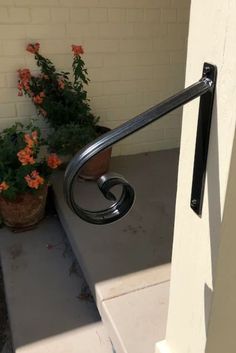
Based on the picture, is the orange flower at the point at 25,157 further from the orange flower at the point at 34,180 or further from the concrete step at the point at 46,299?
the concrete step at the point at 46,299

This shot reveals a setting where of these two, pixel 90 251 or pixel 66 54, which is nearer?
pixel 90 251

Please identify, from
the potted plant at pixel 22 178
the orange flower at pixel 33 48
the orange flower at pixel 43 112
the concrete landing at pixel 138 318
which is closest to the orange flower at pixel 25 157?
the potted plant at pixel 22 178

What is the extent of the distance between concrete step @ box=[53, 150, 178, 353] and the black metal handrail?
0.92 meters

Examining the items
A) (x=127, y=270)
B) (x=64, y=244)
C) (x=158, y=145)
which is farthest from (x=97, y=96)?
(x=127, y=270)

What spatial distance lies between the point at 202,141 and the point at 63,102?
2.02 m

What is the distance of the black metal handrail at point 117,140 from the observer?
2.11ft

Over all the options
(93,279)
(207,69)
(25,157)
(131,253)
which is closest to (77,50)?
(25,157)

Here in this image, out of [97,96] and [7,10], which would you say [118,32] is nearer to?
[97,96]

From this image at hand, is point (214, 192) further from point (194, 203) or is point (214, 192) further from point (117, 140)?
point (117, 140)

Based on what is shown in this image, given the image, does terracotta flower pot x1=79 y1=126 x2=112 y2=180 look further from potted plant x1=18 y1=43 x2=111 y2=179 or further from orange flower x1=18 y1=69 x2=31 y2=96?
orange flower x1=18 y1=69 x2=31 y2=96

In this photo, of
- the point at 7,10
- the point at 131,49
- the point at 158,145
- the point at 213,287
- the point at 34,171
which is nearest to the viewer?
the point at 213,287

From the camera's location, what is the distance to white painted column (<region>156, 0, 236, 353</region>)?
2.26 ft

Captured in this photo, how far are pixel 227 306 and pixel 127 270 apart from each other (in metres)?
1.00

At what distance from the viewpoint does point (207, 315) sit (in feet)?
2.93
